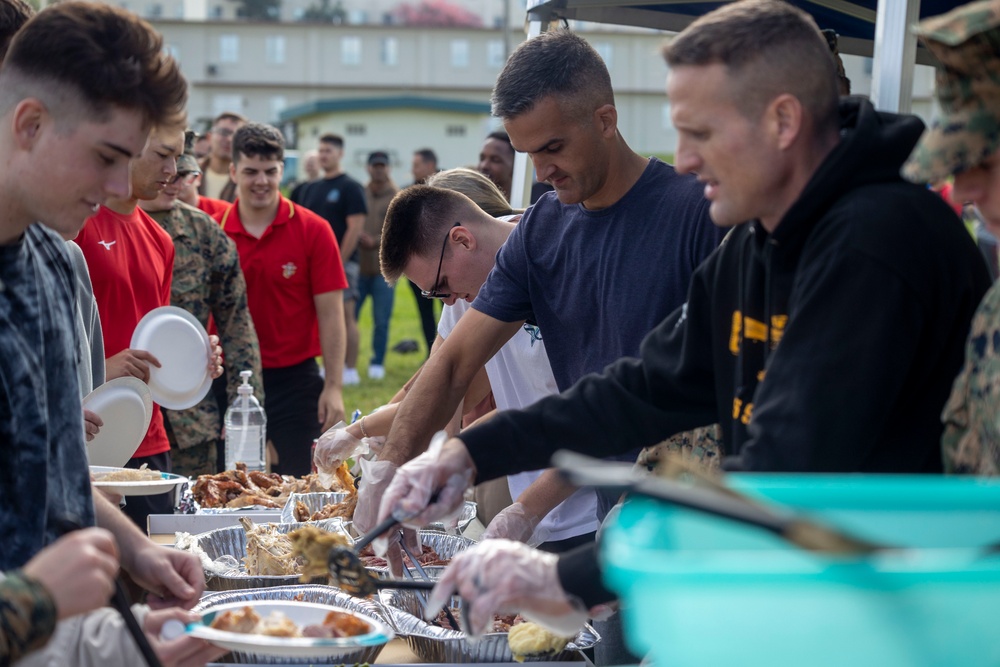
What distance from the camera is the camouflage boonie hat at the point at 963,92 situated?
1352mm

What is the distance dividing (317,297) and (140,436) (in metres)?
2.33

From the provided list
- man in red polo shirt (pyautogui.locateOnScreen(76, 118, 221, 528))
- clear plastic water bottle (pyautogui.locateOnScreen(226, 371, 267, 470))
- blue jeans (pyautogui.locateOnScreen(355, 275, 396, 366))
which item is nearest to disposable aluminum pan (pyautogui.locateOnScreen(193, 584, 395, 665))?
man in red polo shirt (pyautogui.locateOnScreen(76, 118, 221, 528))

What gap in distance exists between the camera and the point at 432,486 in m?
1.98

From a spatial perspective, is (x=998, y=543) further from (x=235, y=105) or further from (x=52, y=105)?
(x=235, y=105)

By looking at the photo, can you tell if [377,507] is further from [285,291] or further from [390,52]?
[390,52]

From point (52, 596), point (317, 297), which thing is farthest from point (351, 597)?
point (317, 297)

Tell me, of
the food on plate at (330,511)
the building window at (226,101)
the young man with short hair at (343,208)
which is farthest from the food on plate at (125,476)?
the building window at (226,101)

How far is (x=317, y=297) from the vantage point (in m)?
5.58

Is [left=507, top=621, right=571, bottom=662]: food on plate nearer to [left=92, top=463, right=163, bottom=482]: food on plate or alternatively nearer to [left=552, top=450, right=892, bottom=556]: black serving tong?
[left=552, top=450, right=892, bottom=556]: black serving tong

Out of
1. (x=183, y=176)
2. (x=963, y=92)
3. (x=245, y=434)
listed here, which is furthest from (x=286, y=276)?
(x=963, y=92)

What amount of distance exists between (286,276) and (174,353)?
1607 mm

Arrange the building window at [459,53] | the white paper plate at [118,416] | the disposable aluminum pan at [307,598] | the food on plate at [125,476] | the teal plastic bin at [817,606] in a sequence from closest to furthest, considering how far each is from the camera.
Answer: the teal plastic bin at [817,606]
the disposable aluminum pan at [307,598]
the food on plate at [125,476]
the white paper plate at [118,416]
the building window at [459,53]

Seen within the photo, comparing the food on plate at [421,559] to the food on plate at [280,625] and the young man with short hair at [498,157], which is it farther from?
the young man with short hair at [498,157]

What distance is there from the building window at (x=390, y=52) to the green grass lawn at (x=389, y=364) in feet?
111
